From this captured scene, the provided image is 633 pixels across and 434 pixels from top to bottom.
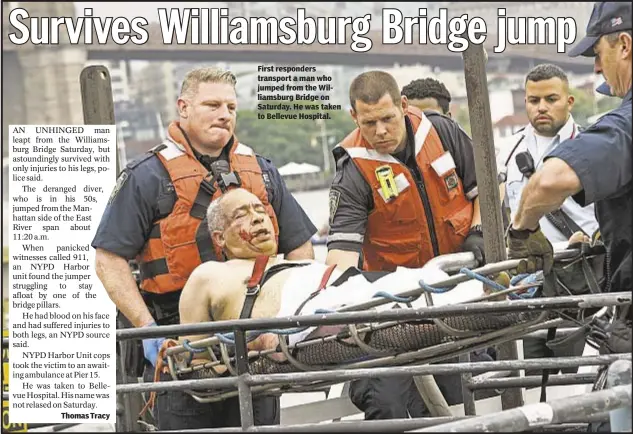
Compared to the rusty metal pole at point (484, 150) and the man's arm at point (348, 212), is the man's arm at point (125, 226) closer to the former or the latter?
the man's arm at point (348, 212)

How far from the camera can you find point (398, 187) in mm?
4523

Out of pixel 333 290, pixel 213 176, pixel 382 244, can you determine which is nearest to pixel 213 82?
pixel 213 176

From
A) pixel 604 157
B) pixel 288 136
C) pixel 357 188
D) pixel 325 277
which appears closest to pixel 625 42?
pixel 604 157

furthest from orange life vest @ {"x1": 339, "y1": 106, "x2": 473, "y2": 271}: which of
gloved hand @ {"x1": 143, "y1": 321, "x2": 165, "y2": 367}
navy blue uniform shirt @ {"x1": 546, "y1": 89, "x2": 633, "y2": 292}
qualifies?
navy blue uniform shirt @ {"x1": 546, "y1": 89, "x2": 633, "y2": 292}

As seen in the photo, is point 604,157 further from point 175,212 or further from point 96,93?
point 96,93

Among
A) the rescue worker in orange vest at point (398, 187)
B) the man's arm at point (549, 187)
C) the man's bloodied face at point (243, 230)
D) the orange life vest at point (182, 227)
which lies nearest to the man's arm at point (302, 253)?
the rescue worker in orange vest at point (398, 187)

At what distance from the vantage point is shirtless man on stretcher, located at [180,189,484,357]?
12.2 ft

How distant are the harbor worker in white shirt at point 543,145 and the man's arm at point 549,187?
1.86 metres

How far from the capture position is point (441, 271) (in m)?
3.71

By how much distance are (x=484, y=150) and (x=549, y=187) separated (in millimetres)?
1200

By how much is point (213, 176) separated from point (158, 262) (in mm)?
312

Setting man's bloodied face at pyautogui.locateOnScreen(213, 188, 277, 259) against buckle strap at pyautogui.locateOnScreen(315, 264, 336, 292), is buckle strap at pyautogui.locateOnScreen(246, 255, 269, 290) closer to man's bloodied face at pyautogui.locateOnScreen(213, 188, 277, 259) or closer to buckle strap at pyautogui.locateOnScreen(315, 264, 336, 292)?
man's bloodied face at pyautogui.locateOnScreen(213, 188, 277, 259)

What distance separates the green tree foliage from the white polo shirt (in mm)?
593

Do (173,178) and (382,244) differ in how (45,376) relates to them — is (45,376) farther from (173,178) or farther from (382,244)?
(382,244)
